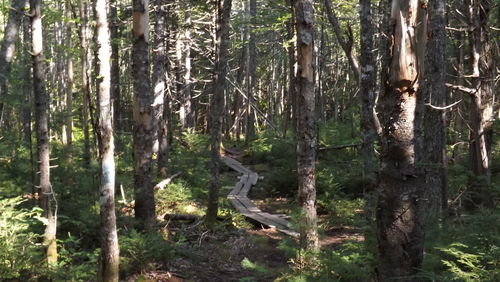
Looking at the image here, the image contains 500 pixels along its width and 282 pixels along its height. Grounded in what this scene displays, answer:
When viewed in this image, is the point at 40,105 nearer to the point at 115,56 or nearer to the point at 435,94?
the point at 435,94

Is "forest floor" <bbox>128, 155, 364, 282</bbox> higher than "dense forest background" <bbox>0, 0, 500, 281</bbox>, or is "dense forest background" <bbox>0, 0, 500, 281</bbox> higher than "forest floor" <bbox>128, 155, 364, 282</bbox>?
"dense forest background" <bbox>0, 0, 500, 281</bbox>

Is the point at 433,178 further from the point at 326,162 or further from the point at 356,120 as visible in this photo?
the point at 356,120

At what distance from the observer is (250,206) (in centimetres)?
1273

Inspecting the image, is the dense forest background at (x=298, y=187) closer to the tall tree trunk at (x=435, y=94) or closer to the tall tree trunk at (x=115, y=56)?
the tall tree trunk at (x=435, y=94)

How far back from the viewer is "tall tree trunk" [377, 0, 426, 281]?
12.0ft

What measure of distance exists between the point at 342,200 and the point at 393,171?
8.69 meters

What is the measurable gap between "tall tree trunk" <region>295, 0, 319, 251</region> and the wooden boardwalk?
0.74 metres

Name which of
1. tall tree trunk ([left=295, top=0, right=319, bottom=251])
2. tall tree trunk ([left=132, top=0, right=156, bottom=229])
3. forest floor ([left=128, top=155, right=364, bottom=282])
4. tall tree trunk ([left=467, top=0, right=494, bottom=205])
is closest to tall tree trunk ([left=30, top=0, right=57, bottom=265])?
tall tree trunk ([left=132, top=0, right=156, bottom=229])

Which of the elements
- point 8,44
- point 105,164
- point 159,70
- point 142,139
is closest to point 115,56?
point 159,70

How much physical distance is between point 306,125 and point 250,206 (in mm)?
6285

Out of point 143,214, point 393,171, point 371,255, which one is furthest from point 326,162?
point 393,171

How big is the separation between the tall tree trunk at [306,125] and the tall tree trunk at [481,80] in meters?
3.72

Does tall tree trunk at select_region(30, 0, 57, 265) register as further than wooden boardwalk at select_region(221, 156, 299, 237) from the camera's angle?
No

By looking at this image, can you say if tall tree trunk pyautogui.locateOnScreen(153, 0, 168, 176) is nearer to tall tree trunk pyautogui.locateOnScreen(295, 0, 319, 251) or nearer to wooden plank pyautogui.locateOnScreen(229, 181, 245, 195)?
wooden plank pyautogui.locateOnScreen(229, 181, 245, 195)
